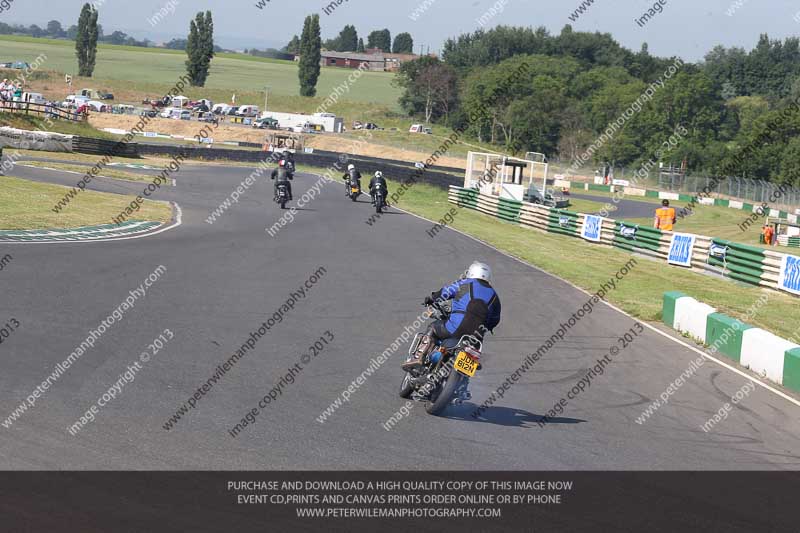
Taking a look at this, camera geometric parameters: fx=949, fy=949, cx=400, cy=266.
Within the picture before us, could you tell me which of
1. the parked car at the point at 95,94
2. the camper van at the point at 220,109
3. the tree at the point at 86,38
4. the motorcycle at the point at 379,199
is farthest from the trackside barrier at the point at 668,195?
the tree at the point at 86,38

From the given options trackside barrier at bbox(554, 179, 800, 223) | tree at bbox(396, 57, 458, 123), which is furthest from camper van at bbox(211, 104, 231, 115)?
→ trackside barrier at bbox(554, 179, 800, 223)

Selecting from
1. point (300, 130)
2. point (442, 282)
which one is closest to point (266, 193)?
point (442, 282)

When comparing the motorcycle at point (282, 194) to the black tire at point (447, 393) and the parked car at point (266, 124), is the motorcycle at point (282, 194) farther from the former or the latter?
the parked car at point (266, 124)

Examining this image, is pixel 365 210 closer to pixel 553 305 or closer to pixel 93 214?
pixel 93 214

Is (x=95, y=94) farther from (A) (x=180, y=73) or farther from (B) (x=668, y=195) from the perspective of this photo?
(B) (x=668, y=195)

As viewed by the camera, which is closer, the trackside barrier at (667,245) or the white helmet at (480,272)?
the white helmet at (480,272)

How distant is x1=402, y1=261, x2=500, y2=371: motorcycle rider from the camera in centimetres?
920

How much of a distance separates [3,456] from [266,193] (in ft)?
106

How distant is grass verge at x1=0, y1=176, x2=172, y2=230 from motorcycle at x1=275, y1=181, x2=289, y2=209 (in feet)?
12.4

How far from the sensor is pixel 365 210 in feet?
112

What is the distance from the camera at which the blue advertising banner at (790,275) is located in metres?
21.3

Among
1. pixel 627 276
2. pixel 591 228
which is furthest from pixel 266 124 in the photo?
pixel 627 276

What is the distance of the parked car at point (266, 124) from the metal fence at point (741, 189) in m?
38.6
